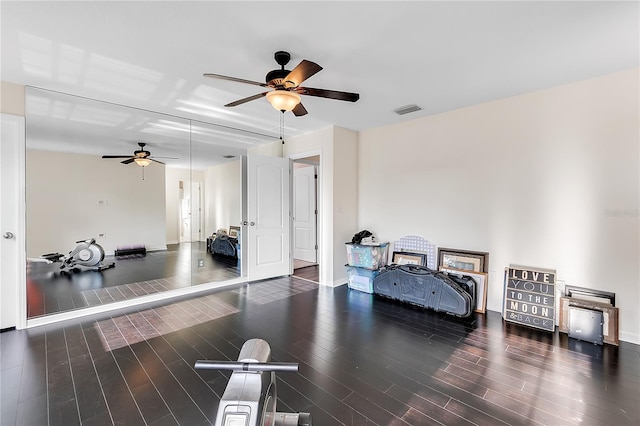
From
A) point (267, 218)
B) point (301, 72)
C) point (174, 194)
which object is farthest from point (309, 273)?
point (301, 72)

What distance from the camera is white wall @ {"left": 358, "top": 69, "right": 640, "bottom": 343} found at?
110 inches

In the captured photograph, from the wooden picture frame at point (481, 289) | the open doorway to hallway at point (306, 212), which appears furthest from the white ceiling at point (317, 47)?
the open doorway to hallway at point (306, 212)

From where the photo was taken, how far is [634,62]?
262 centimetres

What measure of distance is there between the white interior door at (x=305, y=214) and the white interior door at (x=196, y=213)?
2.30 meters

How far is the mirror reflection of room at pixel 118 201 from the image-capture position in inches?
129

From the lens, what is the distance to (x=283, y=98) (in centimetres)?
242

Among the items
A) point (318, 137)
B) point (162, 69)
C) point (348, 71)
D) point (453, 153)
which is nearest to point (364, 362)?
point (348, 71)

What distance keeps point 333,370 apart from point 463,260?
2.44 m

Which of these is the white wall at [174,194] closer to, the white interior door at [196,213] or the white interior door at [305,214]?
the white interior door at [196,213]

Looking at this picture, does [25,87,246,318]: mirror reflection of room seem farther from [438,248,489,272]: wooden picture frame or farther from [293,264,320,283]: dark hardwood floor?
[438,248,489,272]: wooden picture frame

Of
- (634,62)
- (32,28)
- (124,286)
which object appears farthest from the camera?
(124,286)

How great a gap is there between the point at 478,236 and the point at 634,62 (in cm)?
219

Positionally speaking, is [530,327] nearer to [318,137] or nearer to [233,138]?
[318,137]

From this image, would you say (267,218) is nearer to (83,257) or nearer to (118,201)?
(118,201)
